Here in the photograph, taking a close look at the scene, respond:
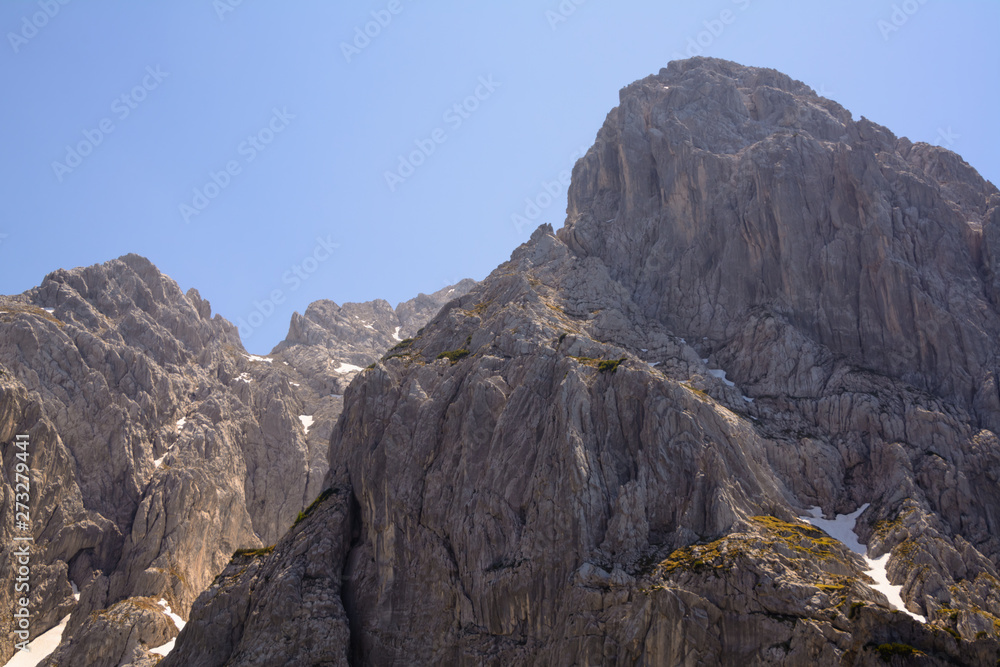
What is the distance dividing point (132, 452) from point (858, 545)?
4186 inches

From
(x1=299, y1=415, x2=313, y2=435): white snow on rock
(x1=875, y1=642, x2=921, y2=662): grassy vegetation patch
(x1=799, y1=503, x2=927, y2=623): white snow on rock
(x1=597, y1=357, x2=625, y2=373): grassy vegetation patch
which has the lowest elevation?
(x1=875, y1=642, x2=921, y2=662): grassy vegetation patch

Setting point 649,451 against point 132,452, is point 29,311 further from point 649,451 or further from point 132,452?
point 649,451

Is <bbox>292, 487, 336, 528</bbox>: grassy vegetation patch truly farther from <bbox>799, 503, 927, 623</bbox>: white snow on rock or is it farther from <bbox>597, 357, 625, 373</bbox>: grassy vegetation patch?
<bbox>799, 503, 927, 623</bbox>: white snow on rock

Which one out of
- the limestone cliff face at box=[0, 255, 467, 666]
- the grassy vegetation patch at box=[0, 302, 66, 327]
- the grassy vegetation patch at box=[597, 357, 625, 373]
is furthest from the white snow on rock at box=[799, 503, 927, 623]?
the grassy vegetation patch at box=[0, 302, 66, 327]

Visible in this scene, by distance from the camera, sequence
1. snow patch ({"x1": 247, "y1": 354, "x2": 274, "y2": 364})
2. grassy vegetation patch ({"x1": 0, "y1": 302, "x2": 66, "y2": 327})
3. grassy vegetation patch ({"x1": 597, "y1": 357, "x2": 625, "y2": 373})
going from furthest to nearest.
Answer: snow patch ({"x1": 247, "y1": 354, "x2": 274, "y2": 364}) < grassy vegetation patch ({"x1": 0, "y1": 302, "x2": 66, "y2": 327}) < grassy vegetation patch ({"x1": 597, "y1": 357, "x2": 625, "y2": 373})

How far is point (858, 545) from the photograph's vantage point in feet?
209

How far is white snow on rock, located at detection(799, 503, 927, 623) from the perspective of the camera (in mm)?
55438

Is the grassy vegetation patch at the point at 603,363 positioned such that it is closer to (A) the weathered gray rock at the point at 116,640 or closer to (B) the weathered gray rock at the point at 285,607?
(B) the weathered gray rock at the point at 285,607

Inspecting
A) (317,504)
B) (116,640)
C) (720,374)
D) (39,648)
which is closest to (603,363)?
(720,374)

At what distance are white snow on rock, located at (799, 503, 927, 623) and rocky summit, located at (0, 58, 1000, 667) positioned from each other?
0.95 ft

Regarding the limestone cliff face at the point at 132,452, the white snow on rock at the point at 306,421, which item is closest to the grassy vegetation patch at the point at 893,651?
the limestone cliff face at the point at 132,452

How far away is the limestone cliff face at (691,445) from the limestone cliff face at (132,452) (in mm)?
37530

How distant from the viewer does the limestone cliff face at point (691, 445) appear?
2190 inches

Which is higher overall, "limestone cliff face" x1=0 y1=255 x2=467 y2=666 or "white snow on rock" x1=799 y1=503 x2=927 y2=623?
"limestone cliff face" x1=0 y1=255 x2=467 y2=666
